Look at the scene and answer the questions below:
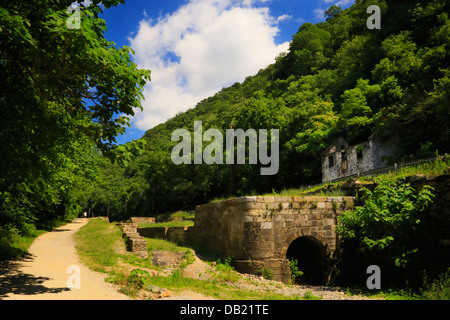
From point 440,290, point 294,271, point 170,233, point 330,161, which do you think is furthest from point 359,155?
point 440,290

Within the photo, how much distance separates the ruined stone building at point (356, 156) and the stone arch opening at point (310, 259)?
47.5 ft

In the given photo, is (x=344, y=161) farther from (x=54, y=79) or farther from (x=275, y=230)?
(x=54, y=79)

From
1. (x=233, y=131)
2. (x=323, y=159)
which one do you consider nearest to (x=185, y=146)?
(x=233, y=131)

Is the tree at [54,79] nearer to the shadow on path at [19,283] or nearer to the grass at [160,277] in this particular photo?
the shadow on path at [19,283]

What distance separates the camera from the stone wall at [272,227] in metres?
11.3

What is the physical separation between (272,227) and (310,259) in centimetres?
322

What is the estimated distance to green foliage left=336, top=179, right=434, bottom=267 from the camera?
937 centimetres

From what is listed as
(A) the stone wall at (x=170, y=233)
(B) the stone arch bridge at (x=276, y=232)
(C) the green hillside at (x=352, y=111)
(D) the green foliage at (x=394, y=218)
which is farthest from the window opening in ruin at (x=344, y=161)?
(D) the green foliage at (x=394, y=218)

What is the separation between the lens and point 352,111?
3272cm

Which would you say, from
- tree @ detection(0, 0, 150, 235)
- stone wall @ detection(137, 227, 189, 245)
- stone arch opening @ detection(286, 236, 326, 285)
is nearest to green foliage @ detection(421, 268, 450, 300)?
stone arch opening @ detection(286, 236, 326, 285)

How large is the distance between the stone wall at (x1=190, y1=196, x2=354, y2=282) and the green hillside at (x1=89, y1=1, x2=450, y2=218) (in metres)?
4.11

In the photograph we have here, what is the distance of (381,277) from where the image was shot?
1014cm
